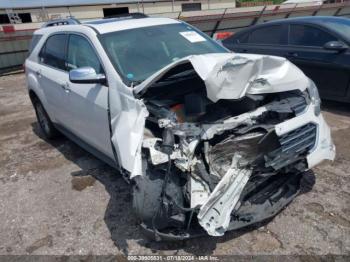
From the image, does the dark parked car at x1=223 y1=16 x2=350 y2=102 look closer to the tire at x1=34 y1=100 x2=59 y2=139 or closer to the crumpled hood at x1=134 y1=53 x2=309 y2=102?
the crumpled hood at x1=134 y1=53 x2=309 y2=102

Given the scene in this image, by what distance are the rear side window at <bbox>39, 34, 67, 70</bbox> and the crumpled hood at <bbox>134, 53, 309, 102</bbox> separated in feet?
5.77

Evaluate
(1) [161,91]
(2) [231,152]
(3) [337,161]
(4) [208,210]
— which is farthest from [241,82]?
(3) [337,161]

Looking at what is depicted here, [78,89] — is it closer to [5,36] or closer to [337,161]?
[337,161]

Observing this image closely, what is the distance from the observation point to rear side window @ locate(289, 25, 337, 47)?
5.28m

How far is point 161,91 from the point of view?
320 cm

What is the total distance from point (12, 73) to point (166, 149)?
12266 mm

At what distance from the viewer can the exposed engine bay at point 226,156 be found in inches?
95.7

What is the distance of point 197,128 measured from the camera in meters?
2.60

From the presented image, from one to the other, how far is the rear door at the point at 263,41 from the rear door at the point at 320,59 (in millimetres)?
171

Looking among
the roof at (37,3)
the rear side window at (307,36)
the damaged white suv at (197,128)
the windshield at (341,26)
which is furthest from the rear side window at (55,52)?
the roof at (37,3)

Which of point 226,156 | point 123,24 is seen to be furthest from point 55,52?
point 226,156

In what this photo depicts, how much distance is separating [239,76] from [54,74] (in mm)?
2604

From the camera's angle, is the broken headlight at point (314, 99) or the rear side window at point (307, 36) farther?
the rear side window at point (307, 36)

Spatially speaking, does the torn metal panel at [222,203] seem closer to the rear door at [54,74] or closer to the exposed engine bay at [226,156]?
the exposed engine bay at [226,156]
